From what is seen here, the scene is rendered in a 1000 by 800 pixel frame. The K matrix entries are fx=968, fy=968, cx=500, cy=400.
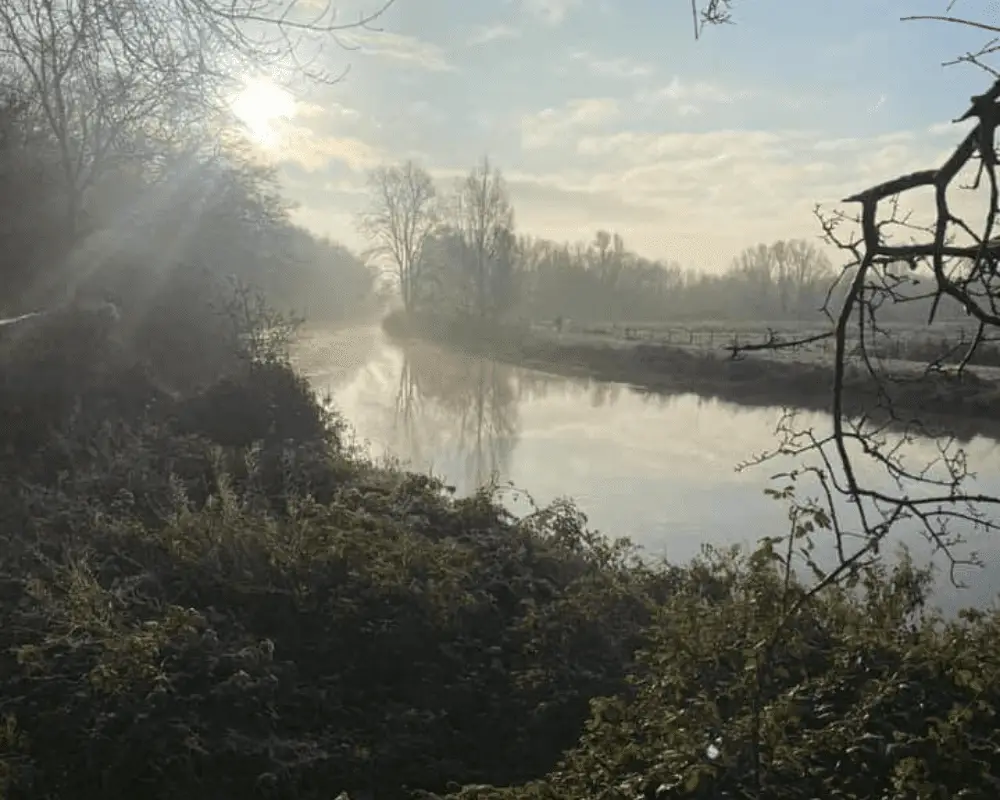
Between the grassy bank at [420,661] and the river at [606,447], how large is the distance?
130 inches

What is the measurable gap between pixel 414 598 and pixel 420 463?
30.3 ft

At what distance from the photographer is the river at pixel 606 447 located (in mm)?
11945

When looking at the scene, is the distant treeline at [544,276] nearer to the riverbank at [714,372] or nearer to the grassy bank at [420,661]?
the riverbank at [714,372]

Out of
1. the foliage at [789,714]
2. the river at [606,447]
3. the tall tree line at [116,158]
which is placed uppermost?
the tall tree line at [116,158]

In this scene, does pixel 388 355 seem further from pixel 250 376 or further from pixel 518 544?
pixel 518 544

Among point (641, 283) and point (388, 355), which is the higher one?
point (641, 283)

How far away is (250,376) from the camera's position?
13.2 m

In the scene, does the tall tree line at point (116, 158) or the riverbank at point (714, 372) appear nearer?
the tall tree line at point (116, 158)

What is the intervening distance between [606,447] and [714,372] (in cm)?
1250

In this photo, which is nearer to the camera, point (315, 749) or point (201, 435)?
point (315, 749)

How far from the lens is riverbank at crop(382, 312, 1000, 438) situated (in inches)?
838

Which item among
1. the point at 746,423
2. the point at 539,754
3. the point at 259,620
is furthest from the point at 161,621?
the point at 746,423

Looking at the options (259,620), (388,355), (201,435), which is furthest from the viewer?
(388,355)

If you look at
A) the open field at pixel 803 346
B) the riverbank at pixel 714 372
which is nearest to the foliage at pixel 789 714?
the open field at pixel 803 346
